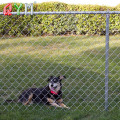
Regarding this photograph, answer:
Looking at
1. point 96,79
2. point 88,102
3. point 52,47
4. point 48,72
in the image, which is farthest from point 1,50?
point 88,102

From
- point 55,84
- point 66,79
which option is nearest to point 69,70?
point 66,79

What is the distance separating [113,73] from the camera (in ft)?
19.4

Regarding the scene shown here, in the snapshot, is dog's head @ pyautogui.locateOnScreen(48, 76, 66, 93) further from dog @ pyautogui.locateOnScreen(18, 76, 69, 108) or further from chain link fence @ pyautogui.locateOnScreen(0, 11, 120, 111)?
chain link fence @ pyautogui.locateOnScreen(0, 11, 120, 111)

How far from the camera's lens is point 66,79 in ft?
18.0

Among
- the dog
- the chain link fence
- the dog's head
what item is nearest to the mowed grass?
the chain link fence

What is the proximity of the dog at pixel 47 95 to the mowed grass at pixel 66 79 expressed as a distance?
19cm

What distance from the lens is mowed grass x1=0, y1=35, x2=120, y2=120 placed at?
364cm

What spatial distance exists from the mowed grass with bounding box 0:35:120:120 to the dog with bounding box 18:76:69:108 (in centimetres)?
19

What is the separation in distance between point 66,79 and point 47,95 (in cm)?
125

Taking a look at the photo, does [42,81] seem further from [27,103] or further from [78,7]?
[78,7]

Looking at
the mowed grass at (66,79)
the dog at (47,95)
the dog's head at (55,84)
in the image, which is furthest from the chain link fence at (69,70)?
the dog's head at (55,84)

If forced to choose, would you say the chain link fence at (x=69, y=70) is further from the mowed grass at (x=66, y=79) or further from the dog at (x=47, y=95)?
the dog at (x=47, y=95)

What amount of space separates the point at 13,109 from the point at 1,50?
14.5 feet

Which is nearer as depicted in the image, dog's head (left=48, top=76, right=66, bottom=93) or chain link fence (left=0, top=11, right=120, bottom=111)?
chain link fence (left=0, top=11, right=120, bottom=111)
